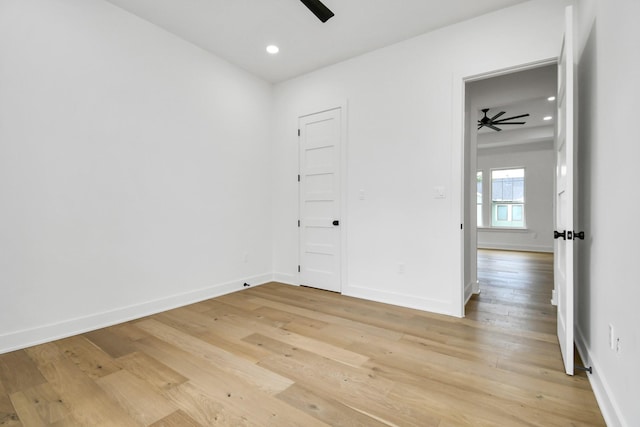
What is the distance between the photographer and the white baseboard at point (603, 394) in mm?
1345

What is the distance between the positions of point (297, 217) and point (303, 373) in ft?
8.27

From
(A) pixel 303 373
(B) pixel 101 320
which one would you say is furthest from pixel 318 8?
(B) pixel 101 320

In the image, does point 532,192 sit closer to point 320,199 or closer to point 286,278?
point 320,199

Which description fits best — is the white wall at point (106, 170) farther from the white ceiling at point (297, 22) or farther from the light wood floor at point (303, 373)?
the light wood floor at point (303, 373)

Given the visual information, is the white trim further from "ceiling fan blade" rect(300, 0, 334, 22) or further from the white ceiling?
"ceiling fan blade" rect(300, 0, 334, 22)

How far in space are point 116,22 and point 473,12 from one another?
3.36 m

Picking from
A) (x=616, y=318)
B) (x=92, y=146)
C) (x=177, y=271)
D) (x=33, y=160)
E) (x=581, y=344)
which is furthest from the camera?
(x=177, y=271)

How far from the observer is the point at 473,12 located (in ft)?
9.06

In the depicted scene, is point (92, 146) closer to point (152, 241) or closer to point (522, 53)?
point (152, 241)

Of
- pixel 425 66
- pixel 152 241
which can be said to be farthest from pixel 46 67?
pixel 425 66

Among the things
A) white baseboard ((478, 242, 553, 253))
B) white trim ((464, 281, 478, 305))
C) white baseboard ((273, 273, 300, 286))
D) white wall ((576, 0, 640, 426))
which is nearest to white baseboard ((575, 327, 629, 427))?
white wall ((576, 0, 640, 426))

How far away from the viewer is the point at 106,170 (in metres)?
2.69

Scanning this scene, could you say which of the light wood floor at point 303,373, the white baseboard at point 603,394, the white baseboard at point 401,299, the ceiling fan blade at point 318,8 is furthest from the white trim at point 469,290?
the ceiling fan blade at point 318,8

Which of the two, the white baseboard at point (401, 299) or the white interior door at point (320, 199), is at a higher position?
the white interior door at point (320, 199)
